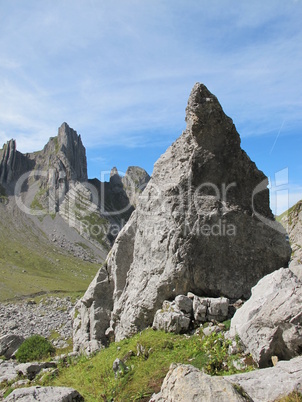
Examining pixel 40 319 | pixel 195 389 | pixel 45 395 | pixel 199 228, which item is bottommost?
pixel 40 319

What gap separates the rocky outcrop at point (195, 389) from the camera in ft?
27.0

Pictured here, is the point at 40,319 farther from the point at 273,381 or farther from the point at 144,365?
the point at 273,381

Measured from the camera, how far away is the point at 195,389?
8.41 metres

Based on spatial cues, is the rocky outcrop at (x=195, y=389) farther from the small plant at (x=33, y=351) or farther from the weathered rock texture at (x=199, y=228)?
the small plant at (x=33, y=351)

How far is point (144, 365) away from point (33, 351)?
21713 mm

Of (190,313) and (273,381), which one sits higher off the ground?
(190,313)

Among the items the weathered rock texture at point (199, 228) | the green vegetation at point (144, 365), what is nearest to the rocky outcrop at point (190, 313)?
the green vegetation at point (144, 365)

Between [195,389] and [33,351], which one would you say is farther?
[33,351]

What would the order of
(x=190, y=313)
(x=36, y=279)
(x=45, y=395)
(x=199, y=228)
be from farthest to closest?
1. (x=36, y=279)
2. (x=199, y=228)
3. (x=190, y=313)
4. (x=45, y=395)

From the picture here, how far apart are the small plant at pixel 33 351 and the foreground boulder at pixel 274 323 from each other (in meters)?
23.9

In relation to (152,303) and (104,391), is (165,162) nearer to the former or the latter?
(152,303)

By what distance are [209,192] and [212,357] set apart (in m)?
10.3

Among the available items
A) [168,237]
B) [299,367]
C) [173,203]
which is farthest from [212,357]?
[173,203]

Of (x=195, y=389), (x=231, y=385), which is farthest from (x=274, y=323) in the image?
(x=195, y=389)
